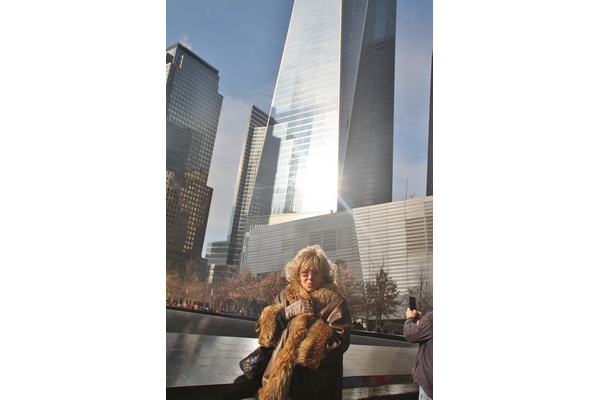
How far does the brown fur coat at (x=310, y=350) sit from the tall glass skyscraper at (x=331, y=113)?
141 cm

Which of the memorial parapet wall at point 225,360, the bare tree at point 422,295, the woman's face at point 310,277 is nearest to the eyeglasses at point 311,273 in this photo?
the woman's face at point 310,277

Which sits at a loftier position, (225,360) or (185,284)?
(185,284)

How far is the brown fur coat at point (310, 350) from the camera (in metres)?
3.61

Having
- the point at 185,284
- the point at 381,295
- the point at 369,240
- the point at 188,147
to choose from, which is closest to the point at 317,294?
the point at 381,295

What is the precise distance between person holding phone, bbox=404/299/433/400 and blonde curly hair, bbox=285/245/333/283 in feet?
3.25

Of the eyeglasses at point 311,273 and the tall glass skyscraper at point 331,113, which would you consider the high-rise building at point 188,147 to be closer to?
the tall glass skyscraper at point 331,113

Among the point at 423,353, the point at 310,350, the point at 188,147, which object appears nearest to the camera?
the point at 310,350

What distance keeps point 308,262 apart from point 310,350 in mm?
909

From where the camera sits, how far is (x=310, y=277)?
3.98 metres

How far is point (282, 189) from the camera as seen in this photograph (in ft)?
16.8

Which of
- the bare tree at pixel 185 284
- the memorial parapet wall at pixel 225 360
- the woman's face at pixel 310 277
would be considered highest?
the woman's face at pixel 310 277

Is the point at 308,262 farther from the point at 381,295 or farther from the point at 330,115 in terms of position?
the point at 330,115
